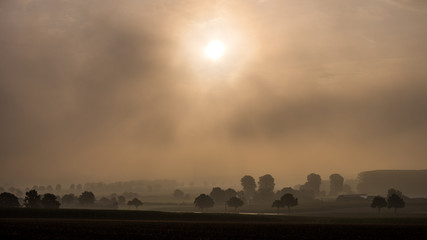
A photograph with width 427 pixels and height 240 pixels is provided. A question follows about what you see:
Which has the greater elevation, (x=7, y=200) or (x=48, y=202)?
(x=7, y=200)

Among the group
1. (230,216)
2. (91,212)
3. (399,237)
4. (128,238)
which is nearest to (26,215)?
(91,212)

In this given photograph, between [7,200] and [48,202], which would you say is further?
[48,202]

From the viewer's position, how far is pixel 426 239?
7462 centimetres

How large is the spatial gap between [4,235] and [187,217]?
84.2m

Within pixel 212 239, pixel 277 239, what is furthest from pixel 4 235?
pixel 277 239

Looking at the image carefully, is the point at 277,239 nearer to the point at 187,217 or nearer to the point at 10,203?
the point at 187,217

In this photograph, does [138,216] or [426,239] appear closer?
[426,239]

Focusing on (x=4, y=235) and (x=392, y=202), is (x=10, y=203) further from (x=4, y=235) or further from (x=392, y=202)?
(x=392, y=202)

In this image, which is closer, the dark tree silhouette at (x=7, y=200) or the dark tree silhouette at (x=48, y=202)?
the dark tree silhouette at (x=7, y=200)

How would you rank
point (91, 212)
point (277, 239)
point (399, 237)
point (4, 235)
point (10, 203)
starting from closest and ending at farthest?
point (4, 235) < point (277, 239) < point (399, 237) < point (91, 212) < point (10, 203)

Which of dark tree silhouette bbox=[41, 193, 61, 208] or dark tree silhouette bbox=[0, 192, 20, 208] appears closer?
dark tree silhouette bbox=[0, 192, 20, 208]

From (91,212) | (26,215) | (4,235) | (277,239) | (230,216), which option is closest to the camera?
(4,235)

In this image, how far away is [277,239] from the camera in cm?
7100

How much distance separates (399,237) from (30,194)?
155 metres
